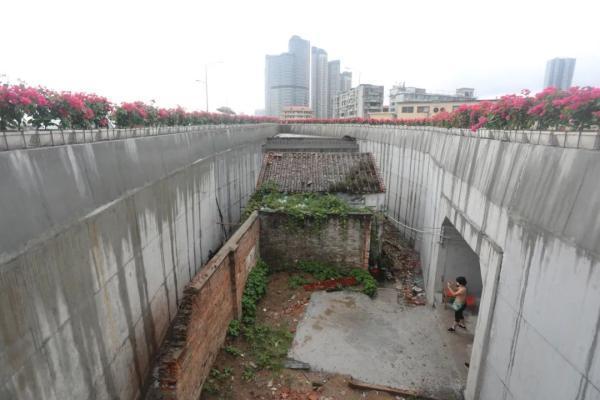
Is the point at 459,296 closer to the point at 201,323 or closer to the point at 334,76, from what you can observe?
the point at 201,323

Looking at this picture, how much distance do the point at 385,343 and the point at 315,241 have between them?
377cm

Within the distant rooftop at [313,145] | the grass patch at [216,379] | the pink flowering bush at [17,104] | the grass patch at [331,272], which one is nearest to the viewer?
the pink flowering bush at [17,104]

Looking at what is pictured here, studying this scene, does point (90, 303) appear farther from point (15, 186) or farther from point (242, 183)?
point (242, 183)

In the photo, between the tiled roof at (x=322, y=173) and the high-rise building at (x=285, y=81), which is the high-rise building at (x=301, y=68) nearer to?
the high-rise building at (x=285, y=81)

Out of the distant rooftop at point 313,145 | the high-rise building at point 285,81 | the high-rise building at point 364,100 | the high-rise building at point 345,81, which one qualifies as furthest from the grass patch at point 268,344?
the high-rise building at point 345,81

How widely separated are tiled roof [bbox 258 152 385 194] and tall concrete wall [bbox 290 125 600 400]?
539cm

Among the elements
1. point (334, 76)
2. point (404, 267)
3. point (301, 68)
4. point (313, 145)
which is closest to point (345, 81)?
point (334, 76)

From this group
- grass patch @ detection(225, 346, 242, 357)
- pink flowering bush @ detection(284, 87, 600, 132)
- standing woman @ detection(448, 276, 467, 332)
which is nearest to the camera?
pink flowering bush @ detection(284, 87, 600, 132)

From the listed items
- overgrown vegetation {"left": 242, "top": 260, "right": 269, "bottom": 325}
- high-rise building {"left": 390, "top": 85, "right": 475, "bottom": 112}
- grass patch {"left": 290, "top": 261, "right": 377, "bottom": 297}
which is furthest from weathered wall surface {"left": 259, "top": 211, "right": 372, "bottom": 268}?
high-rise building {"left": 390, "top": 85, "right": 475, "bottom": 112}

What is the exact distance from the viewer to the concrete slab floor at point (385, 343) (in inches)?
251

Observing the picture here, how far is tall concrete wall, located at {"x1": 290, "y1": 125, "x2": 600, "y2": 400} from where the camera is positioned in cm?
295

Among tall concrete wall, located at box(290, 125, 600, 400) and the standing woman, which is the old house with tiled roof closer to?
the standing woman

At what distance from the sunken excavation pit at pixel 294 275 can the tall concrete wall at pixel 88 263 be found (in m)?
0.02

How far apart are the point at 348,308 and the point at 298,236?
2.70 metres
